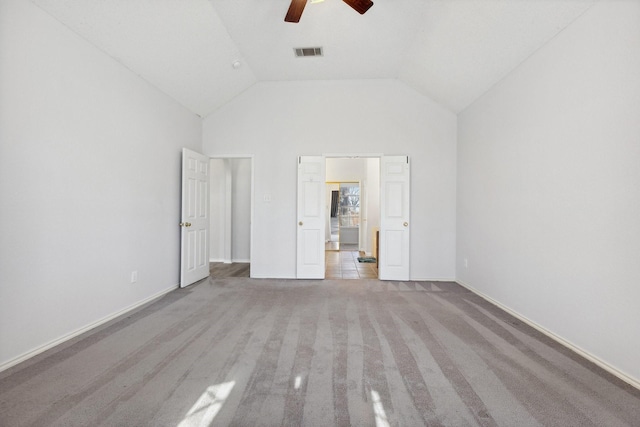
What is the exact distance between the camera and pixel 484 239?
3648mm

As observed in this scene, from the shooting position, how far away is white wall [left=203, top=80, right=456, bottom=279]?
4.52 m

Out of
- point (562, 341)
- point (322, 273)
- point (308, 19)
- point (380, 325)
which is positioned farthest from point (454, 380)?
point (308, 19)

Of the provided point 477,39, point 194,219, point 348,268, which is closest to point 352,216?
point 348,268

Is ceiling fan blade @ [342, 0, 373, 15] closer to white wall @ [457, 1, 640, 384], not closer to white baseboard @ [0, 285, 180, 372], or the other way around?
white wall @ [457, 1, 640, 384]

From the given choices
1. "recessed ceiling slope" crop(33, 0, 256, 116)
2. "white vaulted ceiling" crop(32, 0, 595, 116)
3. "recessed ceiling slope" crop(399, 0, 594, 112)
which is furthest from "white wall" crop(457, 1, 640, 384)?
"recessed ceiling slope" crop(33, 0, 256, 116)

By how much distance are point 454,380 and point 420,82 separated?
3960 millimetres

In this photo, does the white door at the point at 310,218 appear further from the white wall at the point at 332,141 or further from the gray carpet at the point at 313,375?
the gray carpet at the point at 313,375

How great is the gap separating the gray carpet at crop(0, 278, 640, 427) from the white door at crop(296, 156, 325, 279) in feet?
5.10

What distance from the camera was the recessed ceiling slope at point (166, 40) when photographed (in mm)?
2430

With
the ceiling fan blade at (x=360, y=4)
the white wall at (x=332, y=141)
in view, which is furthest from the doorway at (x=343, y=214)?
the ceiling fan blade at (x=360, y=4)

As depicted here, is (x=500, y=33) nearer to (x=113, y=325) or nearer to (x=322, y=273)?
(x=322, y=273)

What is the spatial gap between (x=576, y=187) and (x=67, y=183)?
4.23 m

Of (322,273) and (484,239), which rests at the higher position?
(484,239)

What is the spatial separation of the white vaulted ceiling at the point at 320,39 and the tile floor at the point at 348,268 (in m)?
3.10
